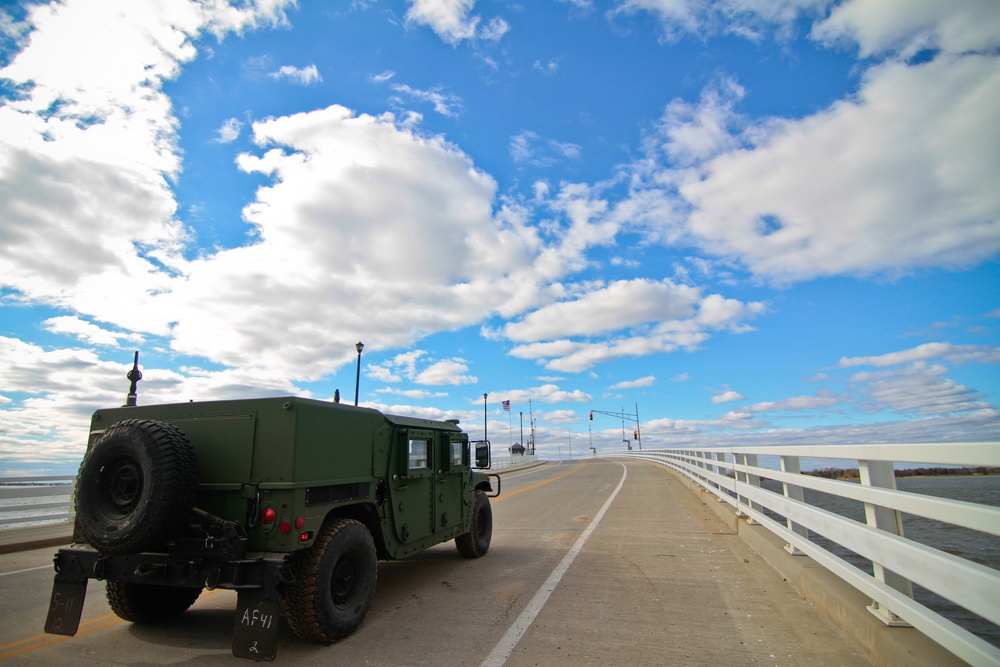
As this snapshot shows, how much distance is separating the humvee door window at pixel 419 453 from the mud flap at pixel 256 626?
7.67ft

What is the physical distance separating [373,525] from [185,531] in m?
1.79

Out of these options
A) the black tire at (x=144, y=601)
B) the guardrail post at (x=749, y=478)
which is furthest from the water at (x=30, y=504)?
the guardrail post at (x=749, y=478)

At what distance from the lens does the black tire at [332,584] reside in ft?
15.1

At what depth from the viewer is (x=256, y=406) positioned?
5.02m

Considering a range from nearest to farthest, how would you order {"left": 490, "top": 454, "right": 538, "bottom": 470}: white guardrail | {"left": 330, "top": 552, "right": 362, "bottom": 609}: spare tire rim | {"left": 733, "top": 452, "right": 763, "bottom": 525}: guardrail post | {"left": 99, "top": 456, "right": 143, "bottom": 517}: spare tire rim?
{"left": 99, "top": 456, "right": 143, "bottom": 517}: spare tire rim → {"left": 330, "top": 552, "right": 362, "bottom": 609}: spare tire rim → {"left": 733, "top": 452, "right": 763, "bottom": 525}: guardrail post → {"left": 490, "top": 454, "right": 538, "bottom": 470}: white guardrail

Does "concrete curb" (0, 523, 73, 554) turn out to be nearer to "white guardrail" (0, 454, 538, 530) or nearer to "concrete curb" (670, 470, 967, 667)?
"white guardrail" (0, 454, 538, 530)

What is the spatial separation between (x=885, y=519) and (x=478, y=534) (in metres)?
5.63

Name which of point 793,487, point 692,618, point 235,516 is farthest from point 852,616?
point 235,516

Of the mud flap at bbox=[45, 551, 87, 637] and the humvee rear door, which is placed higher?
the humvee rear door

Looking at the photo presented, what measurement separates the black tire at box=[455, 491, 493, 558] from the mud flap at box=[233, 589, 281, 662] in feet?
13.2

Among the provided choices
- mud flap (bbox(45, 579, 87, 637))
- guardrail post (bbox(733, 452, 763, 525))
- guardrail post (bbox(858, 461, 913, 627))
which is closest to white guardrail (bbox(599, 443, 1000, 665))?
guardrail post (bbox(858, 461, 913, 627))

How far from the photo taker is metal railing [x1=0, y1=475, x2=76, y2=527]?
36.3 feet

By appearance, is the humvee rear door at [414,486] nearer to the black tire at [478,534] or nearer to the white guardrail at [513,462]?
the black tire at [478,534]

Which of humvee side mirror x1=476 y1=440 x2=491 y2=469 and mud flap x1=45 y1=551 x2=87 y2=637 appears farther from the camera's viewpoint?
humvee side mirror x1=476 y1=440 x2=491 y2=469
